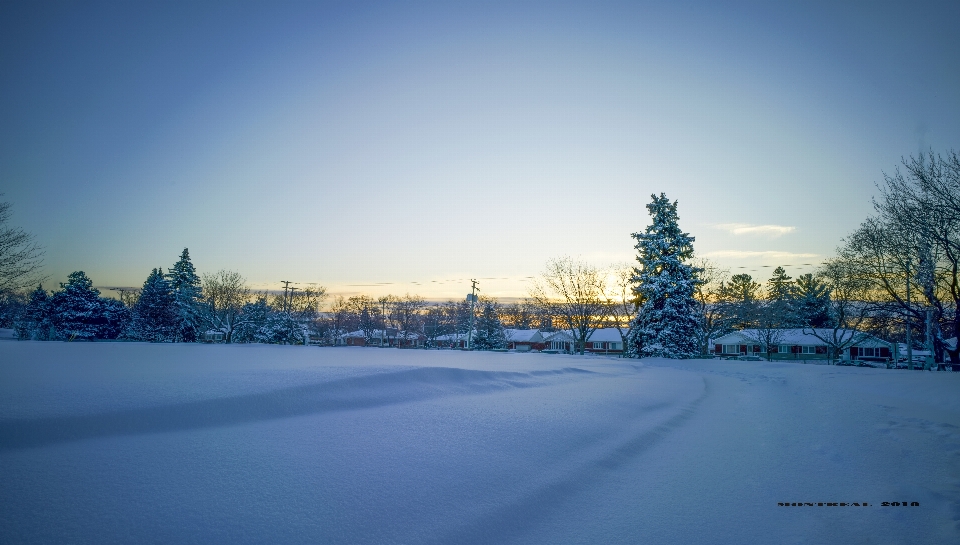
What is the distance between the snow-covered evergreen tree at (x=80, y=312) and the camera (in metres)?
36.5

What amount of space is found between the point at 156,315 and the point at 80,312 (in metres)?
5.20

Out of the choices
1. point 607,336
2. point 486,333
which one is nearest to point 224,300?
point 486,333

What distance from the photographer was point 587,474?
4.75 metres

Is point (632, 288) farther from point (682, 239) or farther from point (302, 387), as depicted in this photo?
point (302, 387)

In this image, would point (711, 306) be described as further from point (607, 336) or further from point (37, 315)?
point (37, 315)

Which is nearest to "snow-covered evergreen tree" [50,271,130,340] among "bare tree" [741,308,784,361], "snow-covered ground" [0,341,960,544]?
"snow-covered ground" [0,341,960,544]

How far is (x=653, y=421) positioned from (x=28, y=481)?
756 centimetres

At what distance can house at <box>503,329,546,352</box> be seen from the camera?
71625 millimetres

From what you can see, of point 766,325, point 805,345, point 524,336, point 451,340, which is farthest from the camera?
point 451,340

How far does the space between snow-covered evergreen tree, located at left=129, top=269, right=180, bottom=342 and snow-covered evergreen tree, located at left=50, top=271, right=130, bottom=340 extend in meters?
1.93

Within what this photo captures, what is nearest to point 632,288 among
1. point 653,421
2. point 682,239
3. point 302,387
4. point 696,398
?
point 682,239

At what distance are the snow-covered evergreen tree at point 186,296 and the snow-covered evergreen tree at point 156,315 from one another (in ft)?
1.36

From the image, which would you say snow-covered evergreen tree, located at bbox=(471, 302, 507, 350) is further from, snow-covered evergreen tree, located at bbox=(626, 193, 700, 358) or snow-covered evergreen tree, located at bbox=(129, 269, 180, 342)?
snow-covered evergreen tree, located at bbox=(129, 269, 180, 342)

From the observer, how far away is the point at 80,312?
36875 mm
